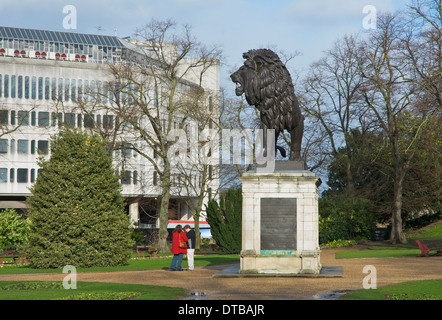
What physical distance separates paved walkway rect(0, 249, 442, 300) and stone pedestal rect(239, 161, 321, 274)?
31.2 inches

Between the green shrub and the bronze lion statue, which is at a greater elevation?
the bronze lion statue

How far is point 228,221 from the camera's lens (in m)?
38.3

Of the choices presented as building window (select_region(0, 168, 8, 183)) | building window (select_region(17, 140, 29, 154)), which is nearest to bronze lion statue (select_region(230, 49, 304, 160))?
building window (select_region(17, 140, 29, 154))

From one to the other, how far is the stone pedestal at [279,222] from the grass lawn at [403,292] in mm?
3259

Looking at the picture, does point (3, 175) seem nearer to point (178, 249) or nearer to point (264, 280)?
point (178, 249)

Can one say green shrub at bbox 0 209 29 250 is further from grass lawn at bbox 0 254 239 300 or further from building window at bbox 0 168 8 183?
building window at bbox 0 168 8 183

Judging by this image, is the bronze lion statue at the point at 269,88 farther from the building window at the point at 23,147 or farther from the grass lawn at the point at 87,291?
the building window at the point at 23,147

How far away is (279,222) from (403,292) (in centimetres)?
521

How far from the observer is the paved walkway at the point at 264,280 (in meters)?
14.3

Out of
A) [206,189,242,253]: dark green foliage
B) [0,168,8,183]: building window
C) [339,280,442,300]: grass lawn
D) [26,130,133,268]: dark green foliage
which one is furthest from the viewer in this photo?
[0,168,8,183]: building window

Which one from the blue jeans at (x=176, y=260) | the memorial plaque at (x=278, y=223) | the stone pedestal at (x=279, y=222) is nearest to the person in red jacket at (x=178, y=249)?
the blue jeans at (x=176, y=260)

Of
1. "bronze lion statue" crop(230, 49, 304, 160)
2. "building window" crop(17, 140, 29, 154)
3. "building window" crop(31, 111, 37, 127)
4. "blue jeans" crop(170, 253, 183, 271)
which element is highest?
"building window" crop(31, 111, 37, 127)

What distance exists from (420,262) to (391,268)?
11.4ft

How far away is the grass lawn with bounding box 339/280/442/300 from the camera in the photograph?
1301 cm
